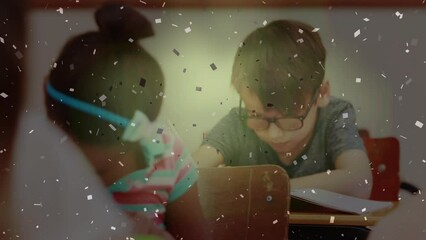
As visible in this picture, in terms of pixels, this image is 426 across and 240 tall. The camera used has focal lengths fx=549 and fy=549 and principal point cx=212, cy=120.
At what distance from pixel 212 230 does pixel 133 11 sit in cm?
46

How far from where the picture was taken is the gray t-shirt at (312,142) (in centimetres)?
108

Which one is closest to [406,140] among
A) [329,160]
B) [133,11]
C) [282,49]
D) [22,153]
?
[329,160]

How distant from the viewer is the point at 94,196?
1.10 metres

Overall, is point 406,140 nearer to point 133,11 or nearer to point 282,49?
point 282,49

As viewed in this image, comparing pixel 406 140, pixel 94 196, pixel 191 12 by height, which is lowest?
pixel 94 196

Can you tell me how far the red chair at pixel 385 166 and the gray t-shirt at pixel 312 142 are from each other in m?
0.05

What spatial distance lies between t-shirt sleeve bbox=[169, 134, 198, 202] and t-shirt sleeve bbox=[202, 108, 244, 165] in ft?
0.15

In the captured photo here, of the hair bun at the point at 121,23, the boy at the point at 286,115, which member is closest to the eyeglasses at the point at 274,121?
the boy at the point at 286,115

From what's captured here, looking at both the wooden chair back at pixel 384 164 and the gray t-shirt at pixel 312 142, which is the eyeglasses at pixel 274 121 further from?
the wooden chair back at pixel 384 164

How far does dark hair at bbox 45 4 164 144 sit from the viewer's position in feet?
3.60

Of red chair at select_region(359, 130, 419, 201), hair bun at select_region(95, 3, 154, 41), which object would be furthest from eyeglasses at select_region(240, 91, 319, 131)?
hair bun at select_region(95, 3, 154, 41)

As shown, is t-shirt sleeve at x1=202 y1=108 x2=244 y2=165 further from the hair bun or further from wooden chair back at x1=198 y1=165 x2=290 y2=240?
the hair bun

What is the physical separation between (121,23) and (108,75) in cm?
11

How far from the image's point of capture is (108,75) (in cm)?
110
